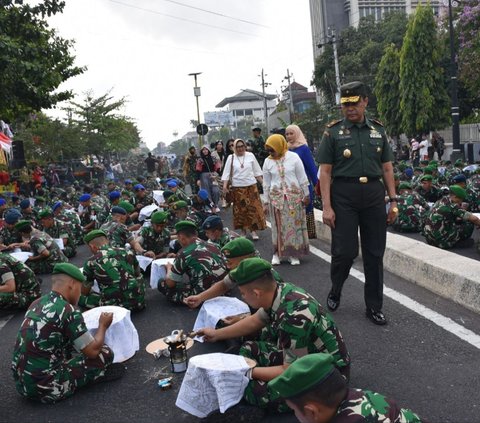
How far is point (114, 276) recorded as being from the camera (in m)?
5.01

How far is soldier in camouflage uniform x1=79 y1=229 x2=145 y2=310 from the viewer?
4.99 metres

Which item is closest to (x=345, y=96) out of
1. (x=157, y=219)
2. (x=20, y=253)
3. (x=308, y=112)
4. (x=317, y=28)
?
(x=157, y=219)

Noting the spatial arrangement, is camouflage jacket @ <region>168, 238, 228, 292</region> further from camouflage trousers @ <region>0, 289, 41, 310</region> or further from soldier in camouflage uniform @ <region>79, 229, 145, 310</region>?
camouflage trousers @ <region>0, 289, 41, 310</region>

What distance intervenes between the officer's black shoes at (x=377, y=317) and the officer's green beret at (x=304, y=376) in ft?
8.39

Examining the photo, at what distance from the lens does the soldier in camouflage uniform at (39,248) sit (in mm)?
6980

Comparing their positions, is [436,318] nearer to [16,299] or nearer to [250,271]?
[250,271]

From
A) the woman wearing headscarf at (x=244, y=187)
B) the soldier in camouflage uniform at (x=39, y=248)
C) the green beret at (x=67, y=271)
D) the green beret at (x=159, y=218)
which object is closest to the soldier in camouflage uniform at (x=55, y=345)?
the green beret at (x=67, y=271)

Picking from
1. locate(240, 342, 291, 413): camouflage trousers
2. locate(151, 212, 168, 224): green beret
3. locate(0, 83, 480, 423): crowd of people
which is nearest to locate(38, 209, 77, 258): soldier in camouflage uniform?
locate(0, 83, 480, 423): crowd of people

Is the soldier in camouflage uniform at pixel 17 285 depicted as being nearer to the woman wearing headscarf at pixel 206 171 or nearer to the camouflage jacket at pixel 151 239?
the camouflage jacket at pixel 151 239

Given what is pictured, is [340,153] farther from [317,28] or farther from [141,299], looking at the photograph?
[317,28]

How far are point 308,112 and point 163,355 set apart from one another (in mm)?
25706

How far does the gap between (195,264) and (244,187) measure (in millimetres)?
3493

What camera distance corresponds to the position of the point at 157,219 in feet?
22.1

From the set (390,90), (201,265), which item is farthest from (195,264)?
(390,90)
